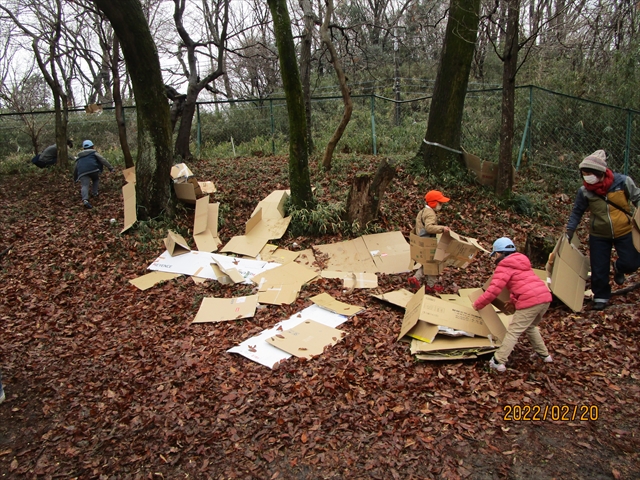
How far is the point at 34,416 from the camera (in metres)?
3.88

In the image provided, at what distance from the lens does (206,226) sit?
25.3 ft

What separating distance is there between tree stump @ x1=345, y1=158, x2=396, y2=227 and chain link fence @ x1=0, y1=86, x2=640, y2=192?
154 inches

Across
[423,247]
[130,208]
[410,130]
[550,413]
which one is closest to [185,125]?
[130,208]

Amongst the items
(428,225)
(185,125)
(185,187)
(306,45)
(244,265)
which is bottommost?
(244,265)

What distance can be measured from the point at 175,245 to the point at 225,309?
2.12 meters

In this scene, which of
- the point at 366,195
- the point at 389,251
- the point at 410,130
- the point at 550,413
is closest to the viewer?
the point at 550,413

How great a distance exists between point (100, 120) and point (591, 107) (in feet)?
51.5

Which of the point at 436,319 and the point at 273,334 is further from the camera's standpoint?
the point at 273,334

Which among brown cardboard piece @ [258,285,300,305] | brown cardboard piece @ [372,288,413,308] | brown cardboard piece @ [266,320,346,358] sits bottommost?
brown cardboard piece @ [266,320,346,358]

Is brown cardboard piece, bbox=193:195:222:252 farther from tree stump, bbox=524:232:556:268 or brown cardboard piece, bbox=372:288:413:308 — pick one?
tree stump, bbox=524:232:556:268

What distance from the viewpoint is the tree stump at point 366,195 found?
283 inches

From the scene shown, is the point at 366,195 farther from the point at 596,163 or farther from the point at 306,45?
the point at 306,45

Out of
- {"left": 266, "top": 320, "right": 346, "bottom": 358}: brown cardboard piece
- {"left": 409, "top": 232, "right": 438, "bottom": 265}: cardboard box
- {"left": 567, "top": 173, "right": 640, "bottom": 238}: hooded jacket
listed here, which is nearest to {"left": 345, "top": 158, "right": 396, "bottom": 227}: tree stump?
{"left": 409, "top": 232, "right": 438, "bottom": 265}: cardboard box

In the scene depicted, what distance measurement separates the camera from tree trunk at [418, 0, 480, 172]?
8.56 meters
